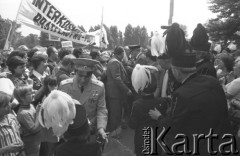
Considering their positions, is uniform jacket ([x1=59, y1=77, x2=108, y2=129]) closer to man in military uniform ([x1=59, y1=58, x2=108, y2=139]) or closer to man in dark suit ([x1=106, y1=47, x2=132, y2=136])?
man in military uniform ([x1=59, y1=58, x2=108, y2=139])

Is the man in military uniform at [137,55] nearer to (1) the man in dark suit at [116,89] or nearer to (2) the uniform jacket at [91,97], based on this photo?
(1) the man in dark suit at [116,89]

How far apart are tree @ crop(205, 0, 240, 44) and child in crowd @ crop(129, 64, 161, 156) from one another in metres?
18.3

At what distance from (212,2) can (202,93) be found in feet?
70.9

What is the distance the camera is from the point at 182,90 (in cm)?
304

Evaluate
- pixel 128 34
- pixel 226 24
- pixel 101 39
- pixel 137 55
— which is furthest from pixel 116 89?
pixel 128 34

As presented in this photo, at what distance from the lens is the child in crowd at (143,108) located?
3986mm

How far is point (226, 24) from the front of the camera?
21469 mm

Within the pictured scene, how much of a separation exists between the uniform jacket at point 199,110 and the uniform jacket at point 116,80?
4065mm

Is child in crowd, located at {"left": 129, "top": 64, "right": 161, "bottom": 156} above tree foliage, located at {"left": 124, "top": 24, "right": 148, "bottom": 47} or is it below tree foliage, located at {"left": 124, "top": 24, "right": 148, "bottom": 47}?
below

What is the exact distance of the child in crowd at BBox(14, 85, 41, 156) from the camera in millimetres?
4246

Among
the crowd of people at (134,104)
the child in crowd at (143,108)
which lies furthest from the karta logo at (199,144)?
the child in crowd at (143,108)

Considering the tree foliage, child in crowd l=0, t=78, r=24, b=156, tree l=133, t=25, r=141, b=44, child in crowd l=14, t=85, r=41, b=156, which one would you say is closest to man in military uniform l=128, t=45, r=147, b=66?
child in crowd l=14, t=85, r=41, b=156

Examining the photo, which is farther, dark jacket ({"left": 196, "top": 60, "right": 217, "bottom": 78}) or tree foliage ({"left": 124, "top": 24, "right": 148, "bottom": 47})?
tree foliage ({"left": 124, "top": 24, "right": 148, "bottom": 47})

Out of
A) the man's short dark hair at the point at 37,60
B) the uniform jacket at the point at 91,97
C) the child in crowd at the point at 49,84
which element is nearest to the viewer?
the uniform jacket at the point at 91,97
